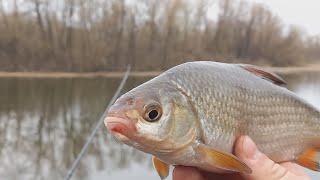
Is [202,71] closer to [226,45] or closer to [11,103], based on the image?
[11,103]

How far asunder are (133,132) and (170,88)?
0.28 m

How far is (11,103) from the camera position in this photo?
2802 cm

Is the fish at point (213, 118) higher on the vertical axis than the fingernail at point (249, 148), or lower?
higher

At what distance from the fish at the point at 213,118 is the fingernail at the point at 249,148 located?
37 millimetres

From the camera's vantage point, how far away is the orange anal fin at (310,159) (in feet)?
8.26

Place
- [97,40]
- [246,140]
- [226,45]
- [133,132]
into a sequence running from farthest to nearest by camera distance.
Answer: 1. [226,45]
2. [97,40]
3. [246,140]
4. [133,132]

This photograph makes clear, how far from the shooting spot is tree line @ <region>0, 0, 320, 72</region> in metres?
59.0

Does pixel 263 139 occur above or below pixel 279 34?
above

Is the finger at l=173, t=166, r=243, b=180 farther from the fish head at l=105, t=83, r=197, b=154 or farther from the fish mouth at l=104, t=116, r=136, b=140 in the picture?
the fish mouth at l=104, t=116, r=136, b=140

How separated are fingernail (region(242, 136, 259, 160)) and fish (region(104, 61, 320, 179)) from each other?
0.04 m

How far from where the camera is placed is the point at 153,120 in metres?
1.99

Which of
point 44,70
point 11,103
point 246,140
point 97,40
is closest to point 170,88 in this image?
point 246,140

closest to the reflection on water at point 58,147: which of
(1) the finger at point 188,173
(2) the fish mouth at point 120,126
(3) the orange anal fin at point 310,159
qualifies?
(3) the orange anal fin at point 310,159

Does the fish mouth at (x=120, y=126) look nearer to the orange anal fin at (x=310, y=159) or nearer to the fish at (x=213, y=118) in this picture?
the fish at (x=213, y=118)
